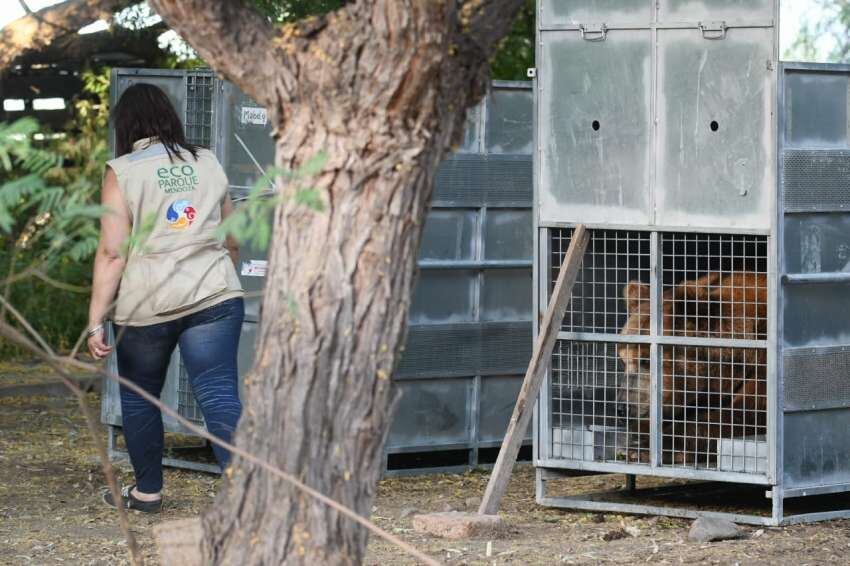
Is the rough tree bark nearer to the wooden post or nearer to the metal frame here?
the wooden post

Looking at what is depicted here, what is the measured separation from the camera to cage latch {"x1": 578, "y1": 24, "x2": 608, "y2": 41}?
6.73 meters

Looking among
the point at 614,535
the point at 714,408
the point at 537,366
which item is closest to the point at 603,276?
the point at 537,366

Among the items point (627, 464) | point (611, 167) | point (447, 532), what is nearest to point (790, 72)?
point (611, 167)

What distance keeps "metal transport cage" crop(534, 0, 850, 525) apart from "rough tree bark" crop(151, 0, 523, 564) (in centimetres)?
270

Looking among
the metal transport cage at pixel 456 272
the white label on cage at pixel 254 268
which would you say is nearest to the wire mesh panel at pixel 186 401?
the metal transport cage at pixel 456 272

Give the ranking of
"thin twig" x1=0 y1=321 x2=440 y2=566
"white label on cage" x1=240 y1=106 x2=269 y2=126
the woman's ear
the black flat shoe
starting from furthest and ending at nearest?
"white label on cage" x1=240 y1=106 x2=269 y2=126
the black flat shoe
the woman's ear
"thin twig" x1=0 y1=321 x2=440 y2=566

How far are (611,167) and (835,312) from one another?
3.98ft

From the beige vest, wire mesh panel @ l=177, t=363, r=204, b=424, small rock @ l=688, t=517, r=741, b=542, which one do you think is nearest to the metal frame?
wire mesh panel @ l=177, t=363, r=204, b=424

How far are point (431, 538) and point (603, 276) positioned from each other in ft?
5.48

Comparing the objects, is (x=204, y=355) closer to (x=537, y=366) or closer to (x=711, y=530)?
(x=537, y=366)

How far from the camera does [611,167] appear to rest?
22.3 feet

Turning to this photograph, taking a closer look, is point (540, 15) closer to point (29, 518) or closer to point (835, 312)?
point (835, 312)

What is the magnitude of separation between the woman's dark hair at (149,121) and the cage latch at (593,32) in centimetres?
187

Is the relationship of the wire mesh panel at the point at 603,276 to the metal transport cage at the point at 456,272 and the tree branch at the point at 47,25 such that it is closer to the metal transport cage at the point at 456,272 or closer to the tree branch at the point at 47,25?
the metal transport cage at the point at 456,272
